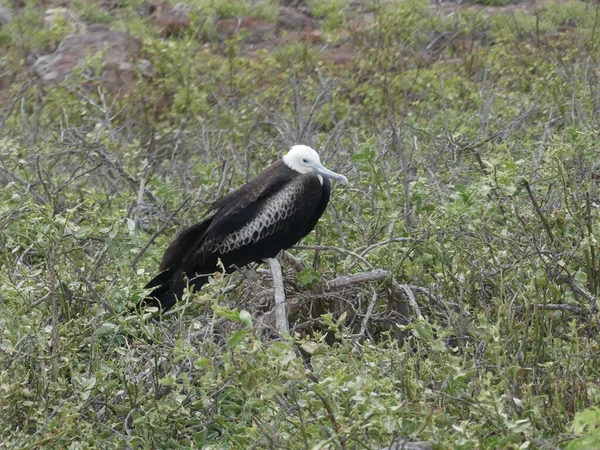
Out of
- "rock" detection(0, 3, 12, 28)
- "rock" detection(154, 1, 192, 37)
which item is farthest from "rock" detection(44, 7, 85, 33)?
"rock" detection(154, 1, 192, 37)

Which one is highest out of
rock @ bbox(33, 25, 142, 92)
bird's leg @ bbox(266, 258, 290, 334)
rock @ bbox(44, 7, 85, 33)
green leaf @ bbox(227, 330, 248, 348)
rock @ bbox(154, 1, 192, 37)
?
green leaf @ bbox(227, 330, 248, 348)

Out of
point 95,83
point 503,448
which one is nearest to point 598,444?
point 503,448

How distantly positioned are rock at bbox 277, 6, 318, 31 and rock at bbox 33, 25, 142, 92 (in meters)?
1.90

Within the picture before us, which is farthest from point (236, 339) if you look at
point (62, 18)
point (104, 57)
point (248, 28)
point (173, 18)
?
point (62, 18)

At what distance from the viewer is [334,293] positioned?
4.01 m

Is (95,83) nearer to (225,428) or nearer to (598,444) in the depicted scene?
(225,428)

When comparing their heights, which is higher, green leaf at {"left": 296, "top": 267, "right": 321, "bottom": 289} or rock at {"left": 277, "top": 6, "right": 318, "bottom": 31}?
green leaf at {"left": 296, "top": 267, "right": 321, "bottom": 289}

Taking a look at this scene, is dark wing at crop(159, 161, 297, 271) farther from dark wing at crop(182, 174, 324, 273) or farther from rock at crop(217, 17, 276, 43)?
rock at crop(217, 17, 276, 43)

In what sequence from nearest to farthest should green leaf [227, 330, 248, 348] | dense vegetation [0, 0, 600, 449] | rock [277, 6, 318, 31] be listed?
green leaf [227, 330, 248, 348] < dense vegetation [0, 0, 600, 449] < rock [277, 6, 318, 31]

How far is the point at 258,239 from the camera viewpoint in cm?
446

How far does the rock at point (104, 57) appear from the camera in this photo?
836 cm

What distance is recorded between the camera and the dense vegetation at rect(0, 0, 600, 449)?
2754mm

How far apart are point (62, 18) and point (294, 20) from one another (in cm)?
189

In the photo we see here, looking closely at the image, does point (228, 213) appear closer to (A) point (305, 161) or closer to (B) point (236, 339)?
(A) point (305, 161)
